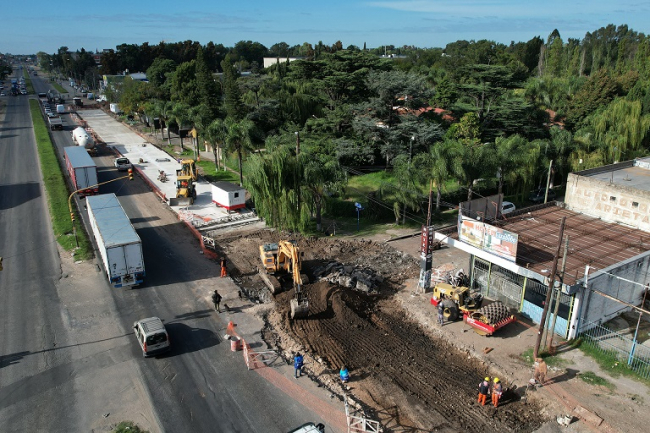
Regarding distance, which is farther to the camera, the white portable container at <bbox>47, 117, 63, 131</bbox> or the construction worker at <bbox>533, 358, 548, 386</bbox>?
the white portable container at <bbox>47, 117, 63, 131</bbox>

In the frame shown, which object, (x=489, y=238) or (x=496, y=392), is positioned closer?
(x=496, y=392)

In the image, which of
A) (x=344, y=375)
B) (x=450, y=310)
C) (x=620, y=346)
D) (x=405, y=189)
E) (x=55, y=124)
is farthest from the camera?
(x=55, y=124)

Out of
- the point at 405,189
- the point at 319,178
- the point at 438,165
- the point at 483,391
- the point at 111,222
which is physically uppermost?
the point at 438,165

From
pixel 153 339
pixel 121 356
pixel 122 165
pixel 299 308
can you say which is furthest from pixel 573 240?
pixel 122 165

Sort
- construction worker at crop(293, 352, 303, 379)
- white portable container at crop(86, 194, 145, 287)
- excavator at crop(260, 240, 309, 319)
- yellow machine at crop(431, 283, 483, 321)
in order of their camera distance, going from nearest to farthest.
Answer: construction worker at crop(293, 352, 303, 379) → yellow machine at crop(431, 283, 483, 321) → excavator at crop(260, 240, 309, 319) → white portable container at crop(86, 194, 145, 287)

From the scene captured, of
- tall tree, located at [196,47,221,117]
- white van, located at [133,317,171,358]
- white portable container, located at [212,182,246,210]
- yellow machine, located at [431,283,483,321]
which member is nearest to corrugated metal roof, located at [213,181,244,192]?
white portable container, located at [212,182,246,210]

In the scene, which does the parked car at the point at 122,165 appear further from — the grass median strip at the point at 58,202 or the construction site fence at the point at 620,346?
the construction site fence at the point at 620,346

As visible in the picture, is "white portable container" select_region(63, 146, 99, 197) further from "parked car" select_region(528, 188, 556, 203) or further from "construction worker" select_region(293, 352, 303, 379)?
"parked car" select_region(528, 188, 556, 203)

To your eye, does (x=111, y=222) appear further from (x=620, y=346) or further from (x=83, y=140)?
(x=83, y=140)
